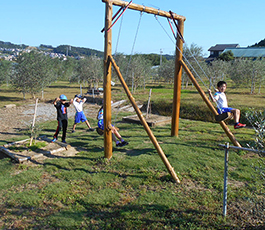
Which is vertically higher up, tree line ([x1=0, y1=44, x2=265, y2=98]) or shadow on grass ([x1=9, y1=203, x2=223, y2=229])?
tree line ([x1=0, y1=44, x2=265, y2=98])

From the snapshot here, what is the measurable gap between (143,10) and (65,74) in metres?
44.1

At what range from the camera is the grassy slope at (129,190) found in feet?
12.9

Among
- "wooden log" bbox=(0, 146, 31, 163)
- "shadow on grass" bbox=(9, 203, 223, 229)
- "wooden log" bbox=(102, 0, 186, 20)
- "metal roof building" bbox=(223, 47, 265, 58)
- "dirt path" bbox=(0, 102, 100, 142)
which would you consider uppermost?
"metal roof building" bbox=(223, 47, 265, 58)

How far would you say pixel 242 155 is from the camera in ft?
21.7

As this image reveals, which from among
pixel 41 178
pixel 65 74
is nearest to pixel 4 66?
pixel 65 74

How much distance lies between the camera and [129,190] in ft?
16.2

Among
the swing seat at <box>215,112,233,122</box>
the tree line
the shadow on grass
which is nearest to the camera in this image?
the shadow on grass

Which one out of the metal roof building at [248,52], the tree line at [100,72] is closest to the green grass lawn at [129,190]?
the tree line at [100,72]

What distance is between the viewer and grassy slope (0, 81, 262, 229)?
3932 millimetres

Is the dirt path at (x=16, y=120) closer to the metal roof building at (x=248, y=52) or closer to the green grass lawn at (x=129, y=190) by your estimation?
the green grass lawn at (x=129, y=190)

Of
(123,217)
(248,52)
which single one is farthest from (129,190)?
(248,52)

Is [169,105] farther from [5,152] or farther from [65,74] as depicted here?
[65,74]

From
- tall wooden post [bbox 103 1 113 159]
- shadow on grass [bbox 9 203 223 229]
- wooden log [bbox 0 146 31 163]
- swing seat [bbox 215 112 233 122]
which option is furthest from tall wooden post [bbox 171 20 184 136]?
wooden log [bbox 0 146 31 163]

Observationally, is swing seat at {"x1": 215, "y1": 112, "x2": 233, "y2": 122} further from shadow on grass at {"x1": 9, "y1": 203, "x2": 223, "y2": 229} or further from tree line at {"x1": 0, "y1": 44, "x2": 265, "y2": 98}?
tree line at {"x1": 0, "y1": 44, "x2": 265, "y2": 98}
